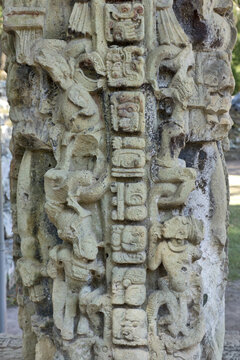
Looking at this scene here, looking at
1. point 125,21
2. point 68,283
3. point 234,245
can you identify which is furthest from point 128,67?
point 234,245

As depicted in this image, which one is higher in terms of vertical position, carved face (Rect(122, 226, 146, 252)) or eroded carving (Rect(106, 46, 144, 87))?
eroded carving (Rect(106, 46, 144, 87))

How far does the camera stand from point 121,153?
2.46 metres

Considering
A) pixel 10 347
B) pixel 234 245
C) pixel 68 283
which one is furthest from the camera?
pixel 234 245

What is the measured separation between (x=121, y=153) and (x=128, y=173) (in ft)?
0.30

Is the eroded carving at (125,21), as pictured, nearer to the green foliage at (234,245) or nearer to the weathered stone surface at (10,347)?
the weathered stone surface at (10,347)

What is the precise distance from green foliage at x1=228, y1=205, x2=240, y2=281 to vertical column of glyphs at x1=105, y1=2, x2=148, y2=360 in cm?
407

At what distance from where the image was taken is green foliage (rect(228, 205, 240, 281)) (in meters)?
6.46

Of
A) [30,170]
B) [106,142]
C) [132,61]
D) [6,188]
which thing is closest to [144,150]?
[106,142]

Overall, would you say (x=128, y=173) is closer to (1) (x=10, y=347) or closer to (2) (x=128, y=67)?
Answer: (2) (x=128, y=67)

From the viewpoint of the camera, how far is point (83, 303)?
2494 mm

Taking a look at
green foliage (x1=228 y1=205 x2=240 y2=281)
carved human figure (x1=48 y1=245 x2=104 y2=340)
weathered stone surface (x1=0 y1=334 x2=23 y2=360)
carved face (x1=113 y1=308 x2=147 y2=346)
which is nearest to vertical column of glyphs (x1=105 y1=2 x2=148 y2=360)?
carved face (x1=113 y1=308 x2=147 y2=346)

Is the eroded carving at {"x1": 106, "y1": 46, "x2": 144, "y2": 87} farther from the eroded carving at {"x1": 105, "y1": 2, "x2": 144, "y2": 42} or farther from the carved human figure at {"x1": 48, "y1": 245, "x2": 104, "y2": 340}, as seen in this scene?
the carved human figure at {"x1": 48, "y1": 245, "x2": 104, "y2": 340}

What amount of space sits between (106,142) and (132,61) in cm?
37

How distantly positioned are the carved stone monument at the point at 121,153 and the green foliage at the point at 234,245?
3967 millimetres
